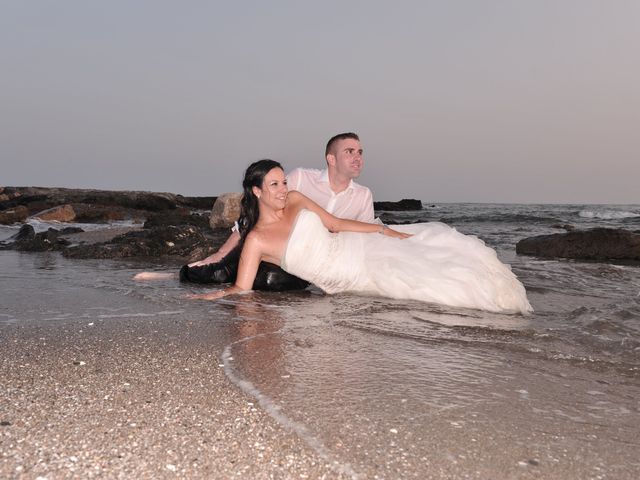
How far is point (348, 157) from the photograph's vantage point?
21.3 feet

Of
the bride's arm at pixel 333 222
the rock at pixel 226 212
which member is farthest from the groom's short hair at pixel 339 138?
the rock at pixel 226 212

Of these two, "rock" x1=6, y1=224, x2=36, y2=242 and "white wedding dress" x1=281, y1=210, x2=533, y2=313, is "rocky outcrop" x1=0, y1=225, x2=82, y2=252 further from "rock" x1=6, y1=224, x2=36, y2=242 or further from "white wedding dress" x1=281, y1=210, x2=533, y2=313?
"white wedding dress" x1=281, y1=210, x2=533, y2=313

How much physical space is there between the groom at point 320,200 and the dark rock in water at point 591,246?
579 cm

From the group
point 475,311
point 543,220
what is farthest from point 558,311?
point 543,220

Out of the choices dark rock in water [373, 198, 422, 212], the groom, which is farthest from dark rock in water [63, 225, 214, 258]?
dark rock in water [373, 198, 422, 212]

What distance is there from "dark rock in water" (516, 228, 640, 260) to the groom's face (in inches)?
252

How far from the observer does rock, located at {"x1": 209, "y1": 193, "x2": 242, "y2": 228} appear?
55.1 feet

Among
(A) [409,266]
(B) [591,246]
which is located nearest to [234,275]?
(A) [409,266]

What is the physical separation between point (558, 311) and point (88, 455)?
14.2 feet

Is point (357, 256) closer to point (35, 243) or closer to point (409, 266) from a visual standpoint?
point (409, 266)

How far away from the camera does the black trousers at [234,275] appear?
223 inches

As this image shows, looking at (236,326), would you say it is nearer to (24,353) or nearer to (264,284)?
(24,353)

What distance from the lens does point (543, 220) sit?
25.3 meters

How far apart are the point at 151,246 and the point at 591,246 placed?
28.4 feet
